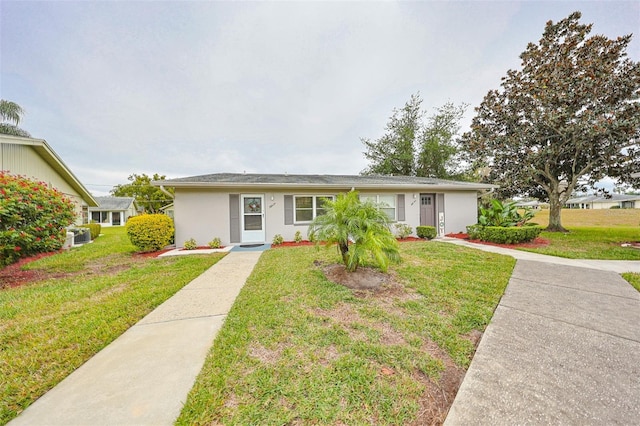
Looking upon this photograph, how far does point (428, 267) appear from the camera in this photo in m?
5.17

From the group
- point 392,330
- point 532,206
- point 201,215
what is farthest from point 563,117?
point 201,215

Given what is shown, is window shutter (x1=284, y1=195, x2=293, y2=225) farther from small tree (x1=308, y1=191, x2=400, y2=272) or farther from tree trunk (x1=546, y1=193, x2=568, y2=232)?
tree trunk (x1=546, y1=193, x2=568, y2=232)

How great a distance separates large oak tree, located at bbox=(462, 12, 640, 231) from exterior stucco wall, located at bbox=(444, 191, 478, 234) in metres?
3.33

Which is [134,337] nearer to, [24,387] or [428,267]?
[24,387]

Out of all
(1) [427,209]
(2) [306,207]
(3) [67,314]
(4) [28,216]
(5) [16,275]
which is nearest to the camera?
(3) [67,314]

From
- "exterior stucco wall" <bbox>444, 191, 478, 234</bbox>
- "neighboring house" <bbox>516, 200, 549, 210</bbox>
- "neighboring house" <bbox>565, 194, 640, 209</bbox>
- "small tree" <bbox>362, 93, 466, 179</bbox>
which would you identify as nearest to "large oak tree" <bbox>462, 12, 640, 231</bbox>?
"neighboring house" <bbox>516, 200, 549, 210</bbox>

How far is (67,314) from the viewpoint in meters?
3.19

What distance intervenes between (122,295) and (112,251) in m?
5.98

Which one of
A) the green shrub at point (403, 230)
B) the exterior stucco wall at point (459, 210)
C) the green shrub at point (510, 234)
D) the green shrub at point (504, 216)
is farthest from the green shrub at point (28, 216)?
the green shrub at point (504, 216)

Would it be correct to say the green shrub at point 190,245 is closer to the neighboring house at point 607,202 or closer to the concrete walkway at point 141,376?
the concrete walkway at point 141,376

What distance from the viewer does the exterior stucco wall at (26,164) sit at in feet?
27.6

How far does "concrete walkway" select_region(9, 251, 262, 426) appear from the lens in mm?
1582

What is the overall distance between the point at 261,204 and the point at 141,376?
7358 millimetres

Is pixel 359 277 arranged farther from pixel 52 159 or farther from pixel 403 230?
pixel 52 159
